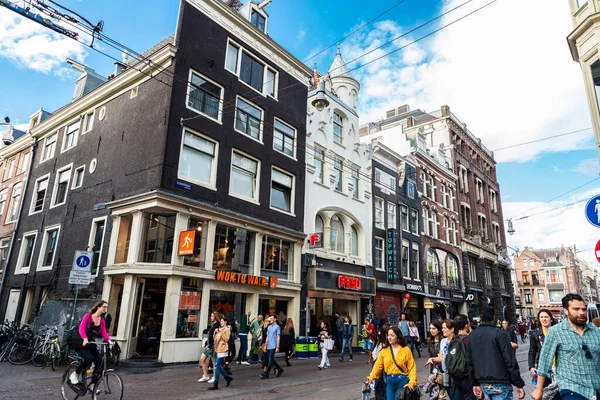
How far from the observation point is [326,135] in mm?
23719

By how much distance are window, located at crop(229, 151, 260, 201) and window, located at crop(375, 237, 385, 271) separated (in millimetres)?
11045

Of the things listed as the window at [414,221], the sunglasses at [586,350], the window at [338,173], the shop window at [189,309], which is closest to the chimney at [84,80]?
the window at [338,173]

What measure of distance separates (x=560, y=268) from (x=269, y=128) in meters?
79.4

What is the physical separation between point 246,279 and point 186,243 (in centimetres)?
342

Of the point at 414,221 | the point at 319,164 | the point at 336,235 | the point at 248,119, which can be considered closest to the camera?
the point at 248,119

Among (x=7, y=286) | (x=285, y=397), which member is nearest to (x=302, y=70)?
(x=285, y=397)

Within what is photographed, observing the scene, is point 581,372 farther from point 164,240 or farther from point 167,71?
point 167,71

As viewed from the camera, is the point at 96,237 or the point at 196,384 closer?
the point at 196,384

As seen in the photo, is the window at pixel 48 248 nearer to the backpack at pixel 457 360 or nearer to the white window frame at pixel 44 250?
the white window frame at pixel 44 250

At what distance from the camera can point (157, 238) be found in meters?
15.0

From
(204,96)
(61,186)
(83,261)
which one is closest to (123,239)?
(83,261)

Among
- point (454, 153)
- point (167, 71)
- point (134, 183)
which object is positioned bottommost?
point (134, 183)

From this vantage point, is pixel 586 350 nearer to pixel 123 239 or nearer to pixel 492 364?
pixel 492 364

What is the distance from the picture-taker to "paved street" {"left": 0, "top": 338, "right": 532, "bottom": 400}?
886 cm
